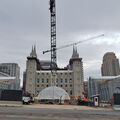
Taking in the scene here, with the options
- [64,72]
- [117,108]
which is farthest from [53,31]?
[117,108]

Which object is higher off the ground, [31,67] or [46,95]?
[31,67]

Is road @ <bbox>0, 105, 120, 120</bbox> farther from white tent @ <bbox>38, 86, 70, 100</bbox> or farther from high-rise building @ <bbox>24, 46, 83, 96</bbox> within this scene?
high-rise building @ <bbox>24, 46, 83, 96</bbox>

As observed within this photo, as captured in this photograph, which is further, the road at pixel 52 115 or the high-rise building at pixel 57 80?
the high-rise building at pixel 57 80

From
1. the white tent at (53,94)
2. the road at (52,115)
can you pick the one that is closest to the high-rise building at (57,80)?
the white tent at (53,94)

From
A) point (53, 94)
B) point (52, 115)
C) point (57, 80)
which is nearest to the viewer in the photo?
point (52, 115)

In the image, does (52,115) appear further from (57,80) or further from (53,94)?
(57,80)

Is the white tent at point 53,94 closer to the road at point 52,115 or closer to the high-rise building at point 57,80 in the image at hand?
the high-rise building at point 57,80

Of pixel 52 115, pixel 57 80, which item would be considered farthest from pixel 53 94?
pixel 52 115

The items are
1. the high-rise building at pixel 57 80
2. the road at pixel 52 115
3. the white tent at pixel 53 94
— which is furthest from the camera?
the high-rise building at pixel 57 80

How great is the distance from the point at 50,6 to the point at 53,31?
60.9 ft

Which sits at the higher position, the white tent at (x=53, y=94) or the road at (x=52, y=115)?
the road at (x=52, y=115)

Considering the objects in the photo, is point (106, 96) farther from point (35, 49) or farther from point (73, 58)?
point (35, 49)

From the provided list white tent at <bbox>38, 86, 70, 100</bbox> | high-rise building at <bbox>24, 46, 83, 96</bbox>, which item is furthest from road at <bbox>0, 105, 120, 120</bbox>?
high-rise building at <bbox>24, 46, 83, 96</bbox>

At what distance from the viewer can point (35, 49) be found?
134000 millimetres
